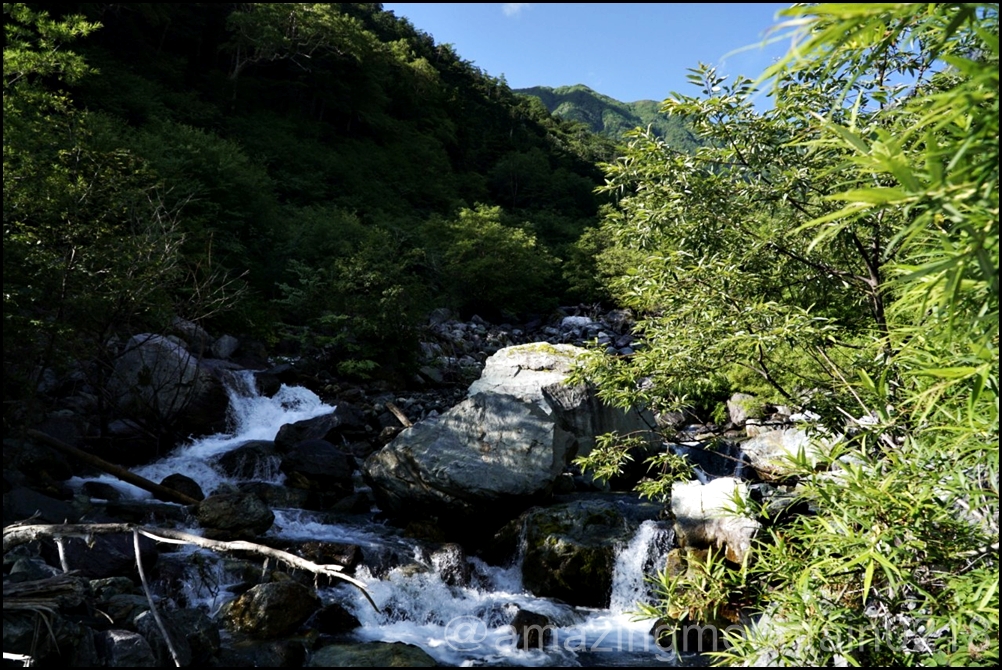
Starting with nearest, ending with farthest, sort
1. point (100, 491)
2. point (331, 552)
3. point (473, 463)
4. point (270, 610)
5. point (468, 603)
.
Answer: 1. point (270, 610)
2. point (468, 603)
3. point (331, 552)
4. point (100, 491)
5. point (473, 463)

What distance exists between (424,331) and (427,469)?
478 inches

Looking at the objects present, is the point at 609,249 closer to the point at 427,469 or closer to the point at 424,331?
the point at 424,331

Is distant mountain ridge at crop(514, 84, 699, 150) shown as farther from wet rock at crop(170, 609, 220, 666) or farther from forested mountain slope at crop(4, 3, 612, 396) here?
wet rock at crop(170, 609, 220, 666)

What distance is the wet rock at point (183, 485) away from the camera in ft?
31.6

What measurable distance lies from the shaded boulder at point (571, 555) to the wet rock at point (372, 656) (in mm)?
2257

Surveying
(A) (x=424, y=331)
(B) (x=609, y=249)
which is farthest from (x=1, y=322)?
(B) (x=609, y=249)

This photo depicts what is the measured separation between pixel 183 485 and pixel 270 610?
3.96m

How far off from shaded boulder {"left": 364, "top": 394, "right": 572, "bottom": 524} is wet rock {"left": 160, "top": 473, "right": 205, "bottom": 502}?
271 centimetres

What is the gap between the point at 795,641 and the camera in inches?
102

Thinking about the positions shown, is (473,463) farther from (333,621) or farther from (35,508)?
(35,508)

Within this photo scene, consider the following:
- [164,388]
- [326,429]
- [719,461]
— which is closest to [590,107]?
[719,461]

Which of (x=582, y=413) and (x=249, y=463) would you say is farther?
(x=582, y=413)

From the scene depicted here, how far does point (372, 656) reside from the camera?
21.0 feet

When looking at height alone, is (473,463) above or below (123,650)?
above
